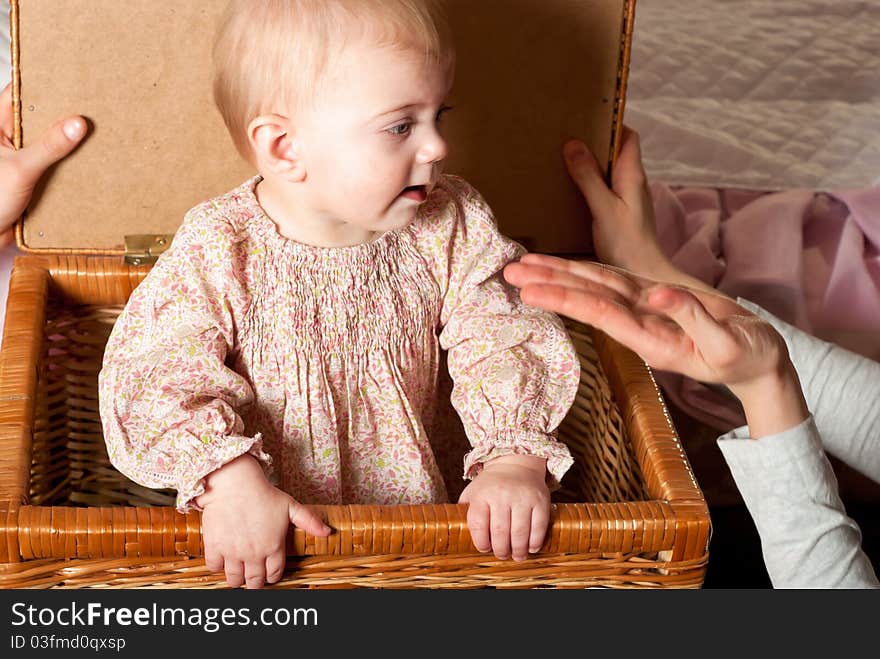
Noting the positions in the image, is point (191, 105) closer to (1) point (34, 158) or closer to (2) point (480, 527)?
(1) point (34, 158)

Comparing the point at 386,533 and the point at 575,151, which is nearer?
the point at 386,533

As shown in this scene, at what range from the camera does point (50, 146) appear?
1103 mm

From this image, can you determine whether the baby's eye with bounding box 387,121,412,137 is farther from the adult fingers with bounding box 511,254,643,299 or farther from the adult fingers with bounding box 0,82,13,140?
the adult fingers with bounding box 0,82,13,140

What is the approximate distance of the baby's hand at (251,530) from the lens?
818 millimetres

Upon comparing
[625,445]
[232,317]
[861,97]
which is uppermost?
[861,97]

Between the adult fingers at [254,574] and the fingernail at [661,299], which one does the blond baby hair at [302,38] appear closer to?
the fingernail at [661,299]

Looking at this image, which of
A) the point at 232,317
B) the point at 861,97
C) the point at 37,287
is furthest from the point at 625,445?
the point at 861,97

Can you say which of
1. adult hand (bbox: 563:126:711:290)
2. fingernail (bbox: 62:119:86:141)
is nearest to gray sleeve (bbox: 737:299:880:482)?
adult hand (bbox: 563:126:711:290)

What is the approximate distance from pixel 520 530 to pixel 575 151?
49 cm

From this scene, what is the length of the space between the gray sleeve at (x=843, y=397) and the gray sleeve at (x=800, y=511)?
0.67 feet

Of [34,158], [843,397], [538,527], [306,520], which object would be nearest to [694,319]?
[538,527]
